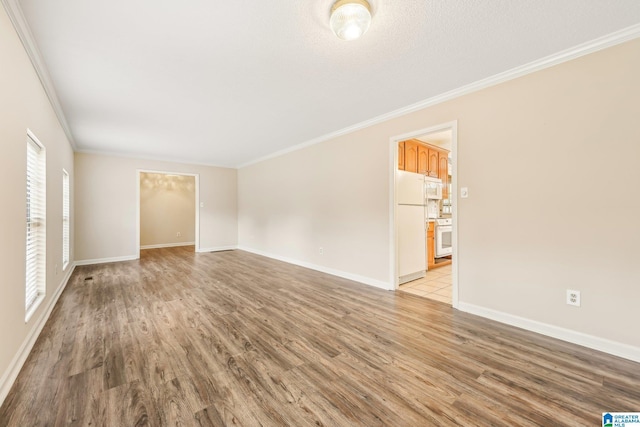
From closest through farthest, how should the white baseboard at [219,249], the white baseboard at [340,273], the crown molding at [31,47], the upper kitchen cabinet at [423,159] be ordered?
1. the crown molding at [31,47]
2. the white baseboard at [340,273]
3. the upper kitchen cabinet at [423,159]
4. the white baseboard at [219,249]

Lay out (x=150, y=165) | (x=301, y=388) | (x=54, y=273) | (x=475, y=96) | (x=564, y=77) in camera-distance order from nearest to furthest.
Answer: (x=301, y=388) → (x=564, y=77) → (x=475, y=96) → (x=54, y=273) → (x=150, y=165)

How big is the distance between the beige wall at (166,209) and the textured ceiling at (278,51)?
4770mm

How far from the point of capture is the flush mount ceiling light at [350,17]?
66.8 inches

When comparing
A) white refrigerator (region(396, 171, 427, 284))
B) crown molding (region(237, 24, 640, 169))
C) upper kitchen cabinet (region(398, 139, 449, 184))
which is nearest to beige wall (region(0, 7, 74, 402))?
crown molding (region(237, 24, 640, 169))

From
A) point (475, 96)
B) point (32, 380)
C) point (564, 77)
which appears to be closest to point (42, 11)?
point (32, 380)

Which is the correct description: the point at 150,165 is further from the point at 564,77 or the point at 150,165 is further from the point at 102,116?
the point at 564,77

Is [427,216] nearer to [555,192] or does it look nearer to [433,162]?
[433,162]

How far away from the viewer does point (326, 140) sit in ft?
15.6

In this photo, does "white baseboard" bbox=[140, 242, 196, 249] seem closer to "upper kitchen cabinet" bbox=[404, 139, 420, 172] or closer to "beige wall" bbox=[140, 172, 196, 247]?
"beige wall" bbox=[140, 172, 196, 247]

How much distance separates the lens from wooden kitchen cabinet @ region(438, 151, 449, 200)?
17.8ft

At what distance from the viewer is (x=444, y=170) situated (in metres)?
A: 5.60

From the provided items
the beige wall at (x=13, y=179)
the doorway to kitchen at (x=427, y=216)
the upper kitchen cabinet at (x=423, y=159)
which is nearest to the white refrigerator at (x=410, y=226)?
the doorway to kitchen at (x=427, y=216)

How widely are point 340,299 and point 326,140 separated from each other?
2845mm

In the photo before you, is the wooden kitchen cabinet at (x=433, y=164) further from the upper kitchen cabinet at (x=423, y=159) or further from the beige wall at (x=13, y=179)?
the beige wall at (x=13, y=179)
